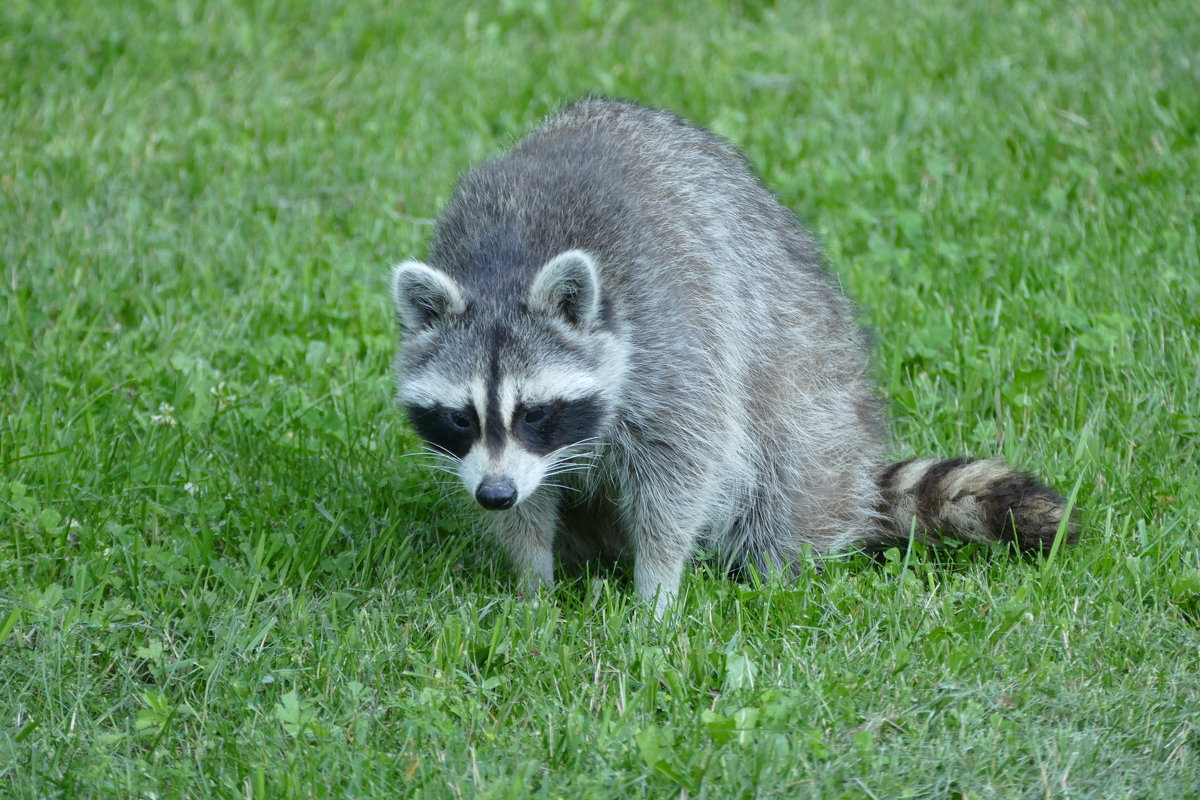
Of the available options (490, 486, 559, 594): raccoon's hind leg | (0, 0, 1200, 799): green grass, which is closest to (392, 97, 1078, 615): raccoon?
Answer: (490, 486, 559, 594): raccoon's hind leg

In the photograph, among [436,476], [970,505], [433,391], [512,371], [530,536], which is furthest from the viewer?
[436,476]

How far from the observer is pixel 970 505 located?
12.8 feet

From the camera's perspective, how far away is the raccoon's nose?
3.54 metres

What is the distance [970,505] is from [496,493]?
142 cm

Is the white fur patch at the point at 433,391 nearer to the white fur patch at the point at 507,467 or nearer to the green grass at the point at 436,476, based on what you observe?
the white fur patch at the point at 507,467

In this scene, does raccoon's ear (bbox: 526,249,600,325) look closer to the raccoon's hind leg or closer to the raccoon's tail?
the raccoon's hind leg

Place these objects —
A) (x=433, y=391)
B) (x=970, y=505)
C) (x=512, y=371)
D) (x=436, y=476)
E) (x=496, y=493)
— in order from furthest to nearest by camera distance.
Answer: (x=436, y=476)
(x=970, y=505)
(x=433, y=391)
(x=512, y=371)
(x=496, y=493)

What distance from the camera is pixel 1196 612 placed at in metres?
3.58

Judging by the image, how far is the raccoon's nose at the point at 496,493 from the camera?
3.54 meters

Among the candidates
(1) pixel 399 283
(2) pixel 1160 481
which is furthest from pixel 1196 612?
(1) pixel 399 283

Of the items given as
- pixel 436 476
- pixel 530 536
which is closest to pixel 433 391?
pixel 530 536

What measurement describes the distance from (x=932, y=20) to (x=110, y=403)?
16.4 ft

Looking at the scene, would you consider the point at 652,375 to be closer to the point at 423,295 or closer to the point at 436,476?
the point at 423,295

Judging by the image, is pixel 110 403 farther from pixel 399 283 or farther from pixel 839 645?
pixel 839 645
